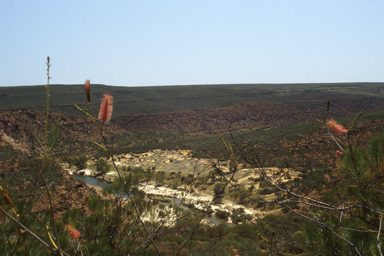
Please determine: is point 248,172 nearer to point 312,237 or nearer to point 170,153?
point 170,153

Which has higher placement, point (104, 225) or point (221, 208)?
point (104, 225)

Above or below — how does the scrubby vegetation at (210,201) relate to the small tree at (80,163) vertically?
above

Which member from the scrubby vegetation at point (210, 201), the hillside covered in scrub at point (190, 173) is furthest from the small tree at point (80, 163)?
the scrubby vegetation at point (210, 201)

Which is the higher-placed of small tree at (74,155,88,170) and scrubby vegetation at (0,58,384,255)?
scrubby vegetation at (0,58,384,255)

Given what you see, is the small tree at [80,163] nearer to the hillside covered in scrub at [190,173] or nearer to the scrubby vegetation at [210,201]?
the hillside covered in scrub at [190,173]

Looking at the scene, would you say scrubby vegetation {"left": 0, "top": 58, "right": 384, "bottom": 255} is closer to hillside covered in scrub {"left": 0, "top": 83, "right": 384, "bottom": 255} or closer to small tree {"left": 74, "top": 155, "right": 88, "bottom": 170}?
hillside covered in scrub {"left": 0, "top": 83, "right": 384, "bottom": 255}

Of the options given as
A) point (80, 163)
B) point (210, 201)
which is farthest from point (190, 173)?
point (80, 163)

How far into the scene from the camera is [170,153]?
97.6ft

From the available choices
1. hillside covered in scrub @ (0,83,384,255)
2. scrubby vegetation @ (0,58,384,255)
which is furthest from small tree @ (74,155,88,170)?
scrubby vegetation @ (0,58,384,255)

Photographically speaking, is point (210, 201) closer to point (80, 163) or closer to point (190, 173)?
point (190, 173)

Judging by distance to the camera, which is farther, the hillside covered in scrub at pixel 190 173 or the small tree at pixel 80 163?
the small tree at pixel 80 163

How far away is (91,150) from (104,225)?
3151 cm

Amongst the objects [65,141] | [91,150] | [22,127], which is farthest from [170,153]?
[22,127]

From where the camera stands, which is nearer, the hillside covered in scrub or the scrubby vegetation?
the scrubby vegetation
